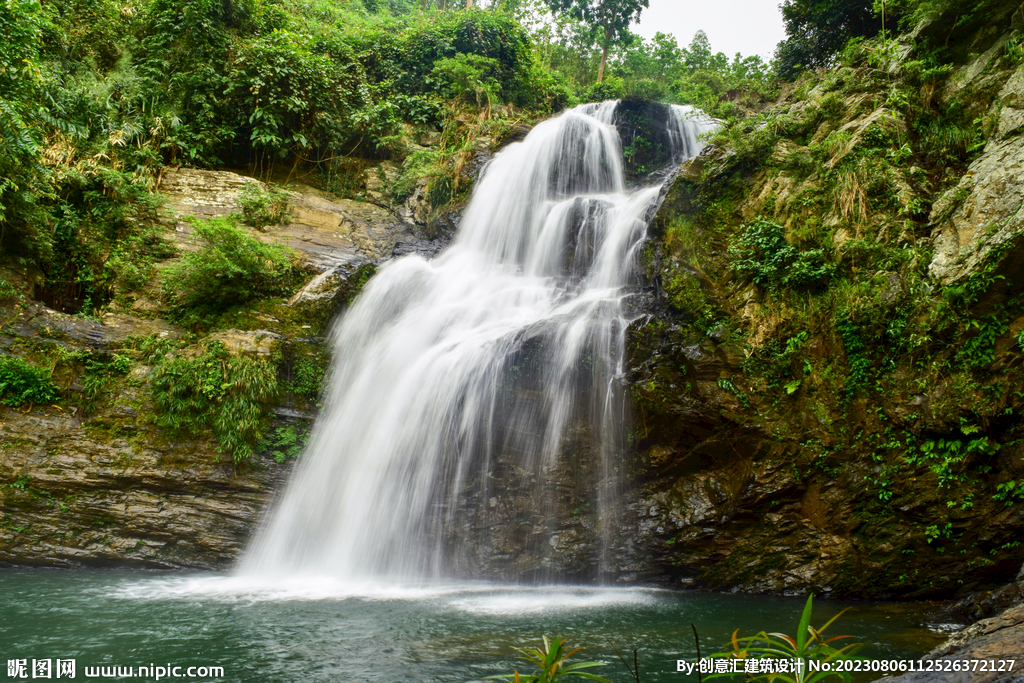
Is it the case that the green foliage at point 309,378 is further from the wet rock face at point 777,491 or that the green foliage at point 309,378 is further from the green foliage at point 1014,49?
the green foliage at point 1014,49

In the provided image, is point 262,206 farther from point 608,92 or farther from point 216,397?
point 608,92

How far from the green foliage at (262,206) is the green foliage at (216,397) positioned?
3844 millimetres

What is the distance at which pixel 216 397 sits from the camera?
8141mm

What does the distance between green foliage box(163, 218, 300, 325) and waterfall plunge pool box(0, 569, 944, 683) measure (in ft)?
14.2

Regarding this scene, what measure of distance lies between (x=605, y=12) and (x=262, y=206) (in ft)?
79.1

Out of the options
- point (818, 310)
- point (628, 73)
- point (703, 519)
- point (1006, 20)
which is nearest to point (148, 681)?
point (703, 519)

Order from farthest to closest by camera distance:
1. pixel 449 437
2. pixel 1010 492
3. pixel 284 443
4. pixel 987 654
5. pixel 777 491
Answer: pixel 284 443 < pixel 449 437 < pixel 777 491 < pixel 1010 492 < pixel 987 654

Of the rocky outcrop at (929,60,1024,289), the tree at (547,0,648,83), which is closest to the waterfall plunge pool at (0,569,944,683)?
the rocky outcrop at (929,60,1024,289)

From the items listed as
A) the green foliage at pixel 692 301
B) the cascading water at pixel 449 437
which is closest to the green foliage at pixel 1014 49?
the green foliage at pixel 692 301

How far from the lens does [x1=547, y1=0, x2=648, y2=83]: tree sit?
27.7 meters

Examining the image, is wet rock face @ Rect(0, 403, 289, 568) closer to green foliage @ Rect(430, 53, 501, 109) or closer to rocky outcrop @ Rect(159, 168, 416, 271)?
rocky outcrop @ Rect(159, 168, 416, 271)

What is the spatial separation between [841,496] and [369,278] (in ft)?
28.5

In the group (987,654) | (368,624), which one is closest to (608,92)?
(368,624)

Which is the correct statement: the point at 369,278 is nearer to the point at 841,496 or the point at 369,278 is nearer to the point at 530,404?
the point at 530,404
